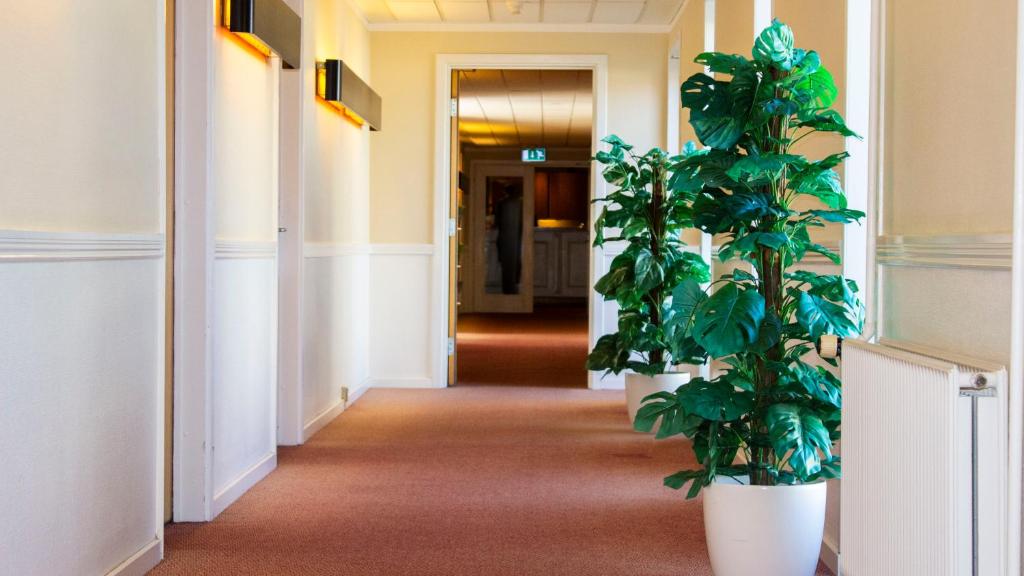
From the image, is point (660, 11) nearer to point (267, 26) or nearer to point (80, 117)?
point (267, 26)

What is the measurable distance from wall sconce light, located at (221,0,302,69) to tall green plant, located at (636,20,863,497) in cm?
207

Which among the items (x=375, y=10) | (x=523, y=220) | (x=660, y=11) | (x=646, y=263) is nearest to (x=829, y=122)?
(x=646, y=263)

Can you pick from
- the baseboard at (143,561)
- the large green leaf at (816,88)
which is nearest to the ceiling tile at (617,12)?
the large green leaf at (816,88)

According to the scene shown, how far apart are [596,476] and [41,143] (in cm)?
310

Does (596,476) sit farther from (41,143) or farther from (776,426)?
(41,143)

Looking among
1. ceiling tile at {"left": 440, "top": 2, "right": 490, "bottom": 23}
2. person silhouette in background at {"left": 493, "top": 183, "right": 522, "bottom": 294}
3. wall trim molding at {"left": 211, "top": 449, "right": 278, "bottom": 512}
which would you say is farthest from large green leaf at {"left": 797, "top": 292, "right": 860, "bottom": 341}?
person silhouette in background at {"left": 493, "top": 183, "right": 522, "bottom": 294}

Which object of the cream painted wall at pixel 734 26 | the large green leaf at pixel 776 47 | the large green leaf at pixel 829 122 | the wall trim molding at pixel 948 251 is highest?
the cream painted wall at pixel 734 26

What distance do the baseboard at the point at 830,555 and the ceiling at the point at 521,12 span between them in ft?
15.2

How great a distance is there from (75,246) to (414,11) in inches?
206

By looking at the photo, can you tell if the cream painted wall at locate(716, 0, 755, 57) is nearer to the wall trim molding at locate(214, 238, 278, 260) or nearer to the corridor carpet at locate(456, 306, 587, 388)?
the wall trim molding at locate(214, 238, 278, 260)

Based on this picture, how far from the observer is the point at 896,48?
9.71ft

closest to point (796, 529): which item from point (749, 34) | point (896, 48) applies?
point (896, 48)

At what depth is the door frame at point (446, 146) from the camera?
822 cm

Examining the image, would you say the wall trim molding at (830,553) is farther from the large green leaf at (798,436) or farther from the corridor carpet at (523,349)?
the corridor carpet at (523,349)
